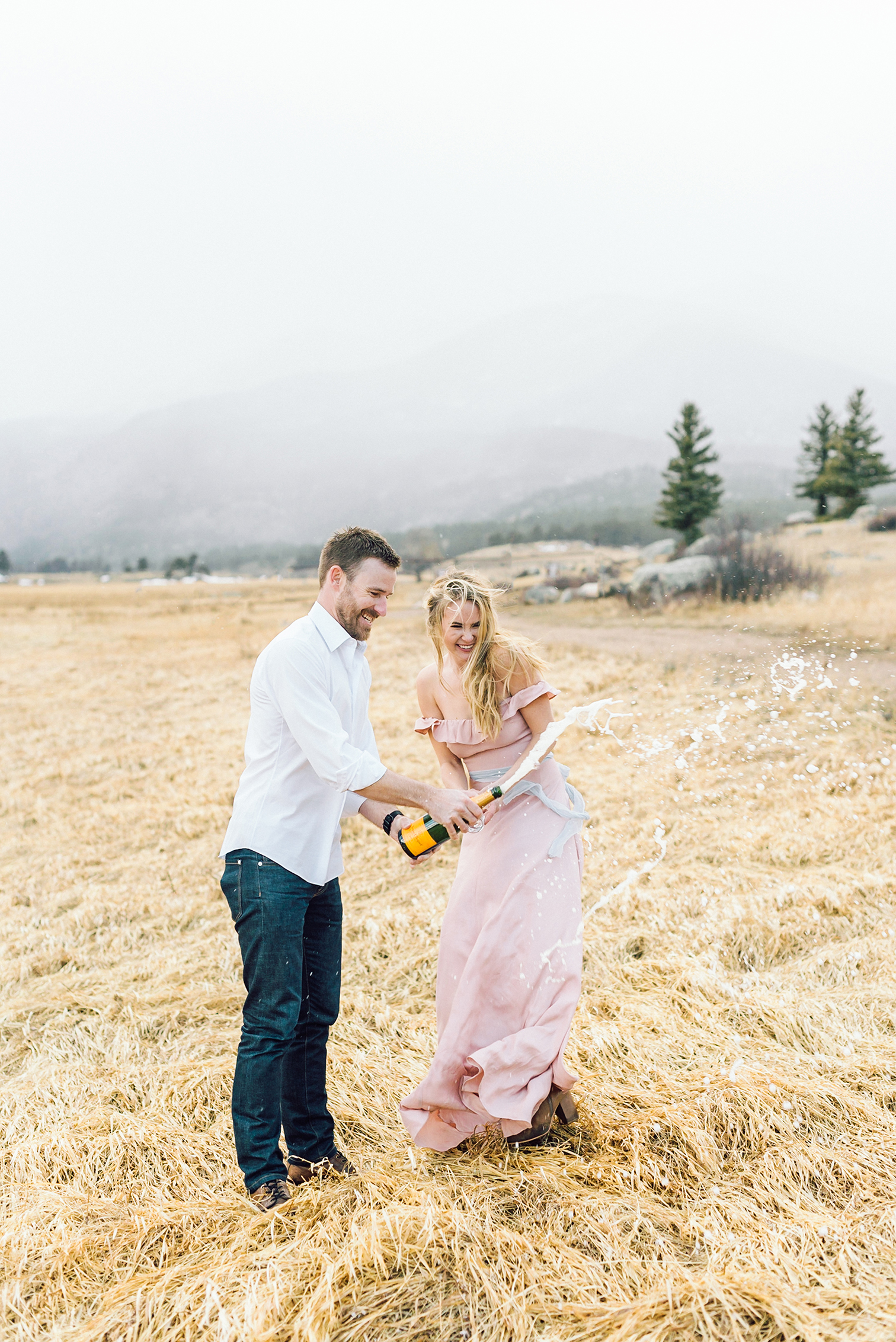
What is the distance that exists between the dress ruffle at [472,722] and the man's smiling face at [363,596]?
1.58 ft

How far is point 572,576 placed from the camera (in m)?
37.7

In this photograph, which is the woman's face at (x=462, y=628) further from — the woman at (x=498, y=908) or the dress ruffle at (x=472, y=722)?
the dress ruffle at (x=472, y=722)

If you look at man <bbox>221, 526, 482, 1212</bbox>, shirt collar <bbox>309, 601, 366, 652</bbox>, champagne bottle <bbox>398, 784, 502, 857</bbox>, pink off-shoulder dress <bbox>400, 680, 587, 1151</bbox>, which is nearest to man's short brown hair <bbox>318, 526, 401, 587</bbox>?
man <bbox>221, 526, 482, 1212</bbox>

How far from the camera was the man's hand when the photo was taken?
312 centimetres

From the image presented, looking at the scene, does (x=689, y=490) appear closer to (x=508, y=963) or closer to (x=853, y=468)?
(x=853, y=468)

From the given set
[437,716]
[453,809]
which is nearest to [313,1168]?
[453,809]

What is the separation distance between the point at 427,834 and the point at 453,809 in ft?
0.65

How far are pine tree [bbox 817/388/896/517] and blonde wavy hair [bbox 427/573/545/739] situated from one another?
53650mm

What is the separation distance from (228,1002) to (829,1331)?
12.0 ft

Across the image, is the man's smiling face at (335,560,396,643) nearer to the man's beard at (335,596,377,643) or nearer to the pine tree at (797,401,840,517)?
the man's beard at (335,596,377,643)

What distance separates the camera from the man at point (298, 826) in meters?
2.95

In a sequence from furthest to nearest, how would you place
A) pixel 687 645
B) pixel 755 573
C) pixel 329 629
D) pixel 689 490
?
1. pixel 689 490
2. pixel 755 573
3. pixel 687 645
4. pixel 329 629

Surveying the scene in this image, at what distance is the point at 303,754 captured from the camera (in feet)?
10.0

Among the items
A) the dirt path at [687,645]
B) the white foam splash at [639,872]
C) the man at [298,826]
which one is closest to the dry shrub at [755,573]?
the dirt path at [687,645]
